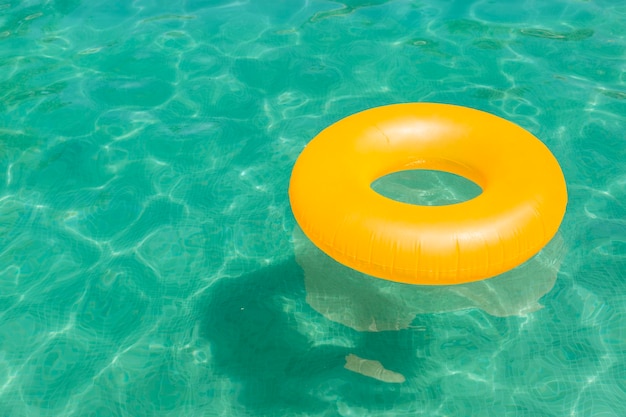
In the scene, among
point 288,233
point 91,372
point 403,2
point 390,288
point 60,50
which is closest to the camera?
point 91,372

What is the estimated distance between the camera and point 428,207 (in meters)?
4.59

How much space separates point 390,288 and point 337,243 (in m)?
1.02

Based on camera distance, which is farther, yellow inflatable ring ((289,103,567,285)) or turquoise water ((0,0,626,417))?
turquoise water ((0,0,626,417))

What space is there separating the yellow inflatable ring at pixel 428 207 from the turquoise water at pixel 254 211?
2.61 feet

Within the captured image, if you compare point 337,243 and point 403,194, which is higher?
point 337,243

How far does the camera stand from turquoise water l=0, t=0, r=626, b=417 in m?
4.73

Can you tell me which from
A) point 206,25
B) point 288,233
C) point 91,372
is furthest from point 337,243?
point 206,25

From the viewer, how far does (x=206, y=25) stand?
8836 millimetres

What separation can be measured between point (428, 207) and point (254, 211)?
203 cm

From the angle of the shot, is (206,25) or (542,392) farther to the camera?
(206,25)

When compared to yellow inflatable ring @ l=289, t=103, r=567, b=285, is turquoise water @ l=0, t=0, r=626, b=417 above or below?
below

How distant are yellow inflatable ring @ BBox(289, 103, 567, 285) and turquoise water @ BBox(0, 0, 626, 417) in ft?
2.61

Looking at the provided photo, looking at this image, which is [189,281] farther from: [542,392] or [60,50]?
[60,50]

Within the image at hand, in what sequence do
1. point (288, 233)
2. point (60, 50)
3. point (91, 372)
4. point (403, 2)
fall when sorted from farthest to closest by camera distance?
point (403, 2) → point (60, 50) → point (288, 233) → point (91, 372)
